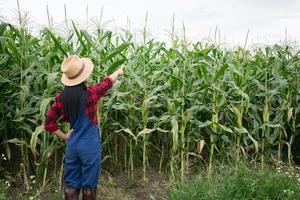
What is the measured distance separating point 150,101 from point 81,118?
154 cm

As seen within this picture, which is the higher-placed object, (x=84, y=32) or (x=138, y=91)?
(x=84, y=32)

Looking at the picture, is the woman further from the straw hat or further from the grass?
the grass

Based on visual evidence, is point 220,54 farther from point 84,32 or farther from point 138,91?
point 84,32

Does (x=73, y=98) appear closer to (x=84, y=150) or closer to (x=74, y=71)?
(x=74, y=71)

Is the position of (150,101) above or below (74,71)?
below

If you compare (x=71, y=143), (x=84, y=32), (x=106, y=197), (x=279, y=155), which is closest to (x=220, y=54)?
(x=279, y=155)

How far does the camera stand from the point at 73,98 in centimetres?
418

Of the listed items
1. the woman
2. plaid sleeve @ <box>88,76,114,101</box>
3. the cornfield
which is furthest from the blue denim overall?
the cornfield

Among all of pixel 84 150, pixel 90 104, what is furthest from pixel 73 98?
pixel 84 150

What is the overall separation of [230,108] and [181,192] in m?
1.60

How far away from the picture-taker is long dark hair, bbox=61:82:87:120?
165 inches

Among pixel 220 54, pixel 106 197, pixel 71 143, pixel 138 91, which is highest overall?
pixel 220 54

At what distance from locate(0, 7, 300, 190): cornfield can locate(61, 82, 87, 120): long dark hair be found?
714mm

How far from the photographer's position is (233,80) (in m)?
6.19
